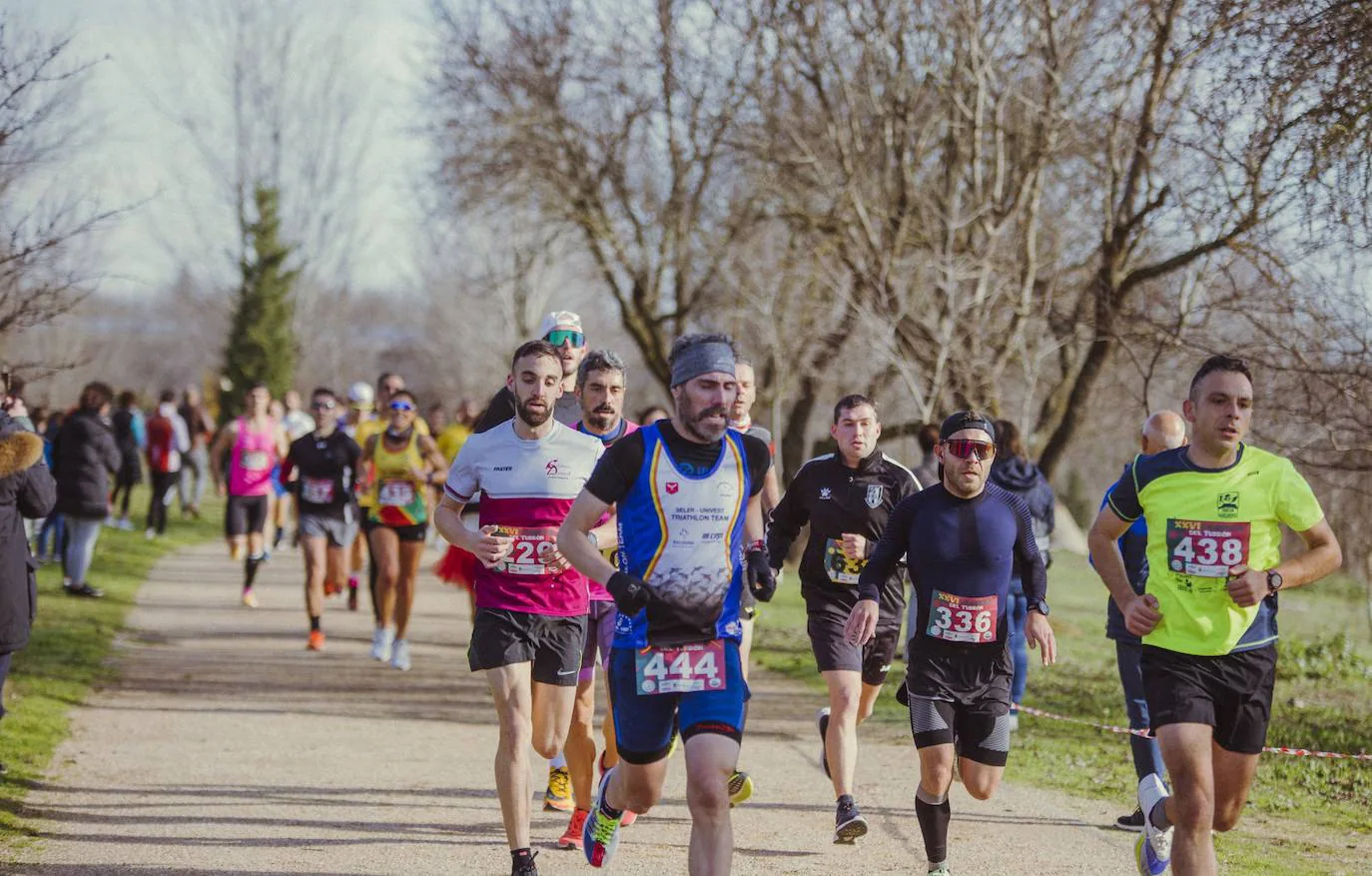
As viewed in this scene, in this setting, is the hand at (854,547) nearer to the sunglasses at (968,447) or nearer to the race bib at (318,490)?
the sunglasses at (968,447)

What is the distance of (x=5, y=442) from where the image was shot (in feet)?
23.2

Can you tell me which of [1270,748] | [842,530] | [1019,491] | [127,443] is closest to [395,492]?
[1019,491]

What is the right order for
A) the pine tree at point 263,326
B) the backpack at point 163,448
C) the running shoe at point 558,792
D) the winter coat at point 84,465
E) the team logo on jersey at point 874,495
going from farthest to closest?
1. the pine tree at point 263,326
2. the backpack at point 163,448
3. the winter coat at point 84,465
4. the running shoe at point 558,792
5. the team logo on jersey at point 874,495

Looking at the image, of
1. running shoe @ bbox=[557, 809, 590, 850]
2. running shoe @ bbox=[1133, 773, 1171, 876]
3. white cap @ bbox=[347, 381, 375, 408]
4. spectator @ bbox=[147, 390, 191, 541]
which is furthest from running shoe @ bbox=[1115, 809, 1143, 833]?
spectator @ bbox=[147, 390, 191, 541]

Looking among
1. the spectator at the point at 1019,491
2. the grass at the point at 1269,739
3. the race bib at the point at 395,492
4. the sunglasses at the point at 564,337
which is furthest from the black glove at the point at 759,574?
the race bib at the point at 395,492

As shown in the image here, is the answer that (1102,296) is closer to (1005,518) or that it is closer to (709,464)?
(1005,518)

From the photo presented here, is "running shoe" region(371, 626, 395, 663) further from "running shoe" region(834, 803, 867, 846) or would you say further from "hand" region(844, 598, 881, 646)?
"hand" region(844, 598, 881, 646)

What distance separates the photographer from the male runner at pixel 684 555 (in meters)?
4.95

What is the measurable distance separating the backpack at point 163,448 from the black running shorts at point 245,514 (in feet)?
24.8

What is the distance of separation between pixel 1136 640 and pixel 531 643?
9.82ft

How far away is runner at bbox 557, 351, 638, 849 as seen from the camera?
669 cm

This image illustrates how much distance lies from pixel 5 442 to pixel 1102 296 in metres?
9.24

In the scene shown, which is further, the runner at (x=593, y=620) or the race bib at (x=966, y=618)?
the runner at (x=593, y=620)

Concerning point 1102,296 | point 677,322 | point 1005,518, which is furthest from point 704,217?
point 1005,518
